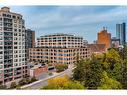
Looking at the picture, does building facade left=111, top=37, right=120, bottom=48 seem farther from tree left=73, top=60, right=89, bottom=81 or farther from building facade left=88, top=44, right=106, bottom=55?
tree left=73, top=60, right=89, bottom=81

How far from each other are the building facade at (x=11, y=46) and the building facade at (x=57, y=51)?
5.0 inches

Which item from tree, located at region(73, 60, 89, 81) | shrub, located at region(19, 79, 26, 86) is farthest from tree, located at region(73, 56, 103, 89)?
shrub, located at region(19, 79, 26, 86)

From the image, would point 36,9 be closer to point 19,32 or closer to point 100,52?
point 19,32

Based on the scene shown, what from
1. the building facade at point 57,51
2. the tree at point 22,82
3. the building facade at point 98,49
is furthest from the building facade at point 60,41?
the tree at point 22,82

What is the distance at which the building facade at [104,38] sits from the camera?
93.0 inches

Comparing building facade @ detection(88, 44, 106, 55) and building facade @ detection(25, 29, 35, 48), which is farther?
building facade @ detection(88, 44, 106, 55)

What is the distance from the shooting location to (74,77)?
97.3 inches

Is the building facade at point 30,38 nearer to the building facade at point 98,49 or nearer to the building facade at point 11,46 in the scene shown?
the building facade at point 11,46

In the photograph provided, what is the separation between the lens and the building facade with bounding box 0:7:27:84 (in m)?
2.30

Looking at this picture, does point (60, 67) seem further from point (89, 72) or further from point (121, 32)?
point (121, 32)

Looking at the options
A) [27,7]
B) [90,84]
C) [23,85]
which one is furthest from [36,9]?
[90,84]

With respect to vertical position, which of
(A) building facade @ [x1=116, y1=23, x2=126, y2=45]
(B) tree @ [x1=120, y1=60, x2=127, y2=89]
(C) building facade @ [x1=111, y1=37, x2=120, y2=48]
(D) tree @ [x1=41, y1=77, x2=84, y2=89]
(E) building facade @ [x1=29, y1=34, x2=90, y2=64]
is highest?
(A) building facade @ [x1=116, y1=23, x2=126, y2=45]

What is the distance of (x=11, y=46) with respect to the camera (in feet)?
7.72

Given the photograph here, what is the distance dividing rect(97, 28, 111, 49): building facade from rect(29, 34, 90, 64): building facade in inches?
5.5
